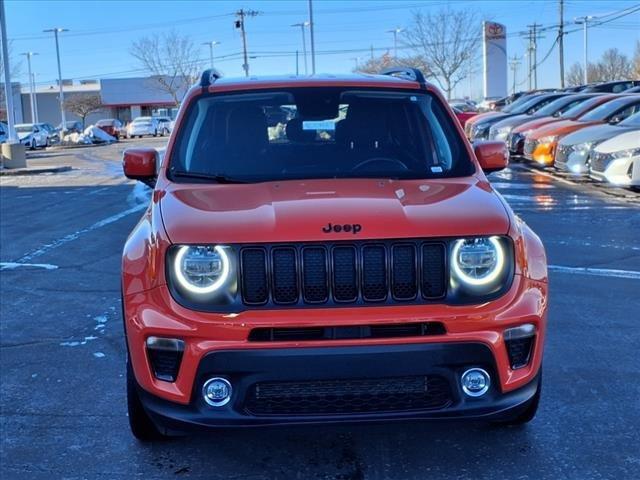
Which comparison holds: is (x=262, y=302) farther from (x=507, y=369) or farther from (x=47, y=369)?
(x=47, y=369)

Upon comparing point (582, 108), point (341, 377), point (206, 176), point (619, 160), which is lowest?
point (341, 377)

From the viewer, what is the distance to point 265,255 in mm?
3230

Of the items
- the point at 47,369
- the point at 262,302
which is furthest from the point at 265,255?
the point at 47,369

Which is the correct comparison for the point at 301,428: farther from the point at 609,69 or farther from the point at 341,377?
the point at 609,69

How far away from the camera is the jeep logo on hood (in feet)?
10.7

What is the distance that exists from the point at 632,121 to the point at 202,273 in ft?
43.2

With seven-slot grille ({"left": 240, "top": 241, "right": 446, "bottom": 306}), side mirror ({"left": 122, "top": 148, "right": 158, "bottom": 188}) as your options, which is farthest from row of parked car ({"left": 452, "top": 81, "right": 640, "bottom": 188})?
seven-slot grille ({"left": 240, "top": 241, "right": 446, "bottom": 306})

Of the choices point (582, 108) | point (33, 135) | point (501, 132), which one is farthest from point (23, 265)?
point (33, 135)

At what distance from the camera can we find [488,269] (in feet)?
11.0

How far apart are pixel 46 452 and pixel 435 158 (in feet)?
8.67

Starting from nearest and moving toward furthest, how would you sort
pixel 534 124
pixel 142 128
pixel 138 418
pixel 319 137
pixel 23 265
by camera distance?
pixel 138 418 < pixel 319 137 < pixel 23 265 < pixel 534 124 < pixel 142 128

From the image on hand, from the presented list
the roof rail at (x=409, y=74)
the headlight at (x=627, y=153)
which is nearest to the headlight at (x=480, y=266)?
the roof rail at (x=409, y=74)

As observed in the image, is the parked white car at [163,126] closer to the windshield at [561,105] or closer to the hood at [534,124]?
the windshield at [561,105]

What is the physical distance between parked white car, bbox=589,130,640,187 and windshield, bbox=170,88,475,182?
884cm
